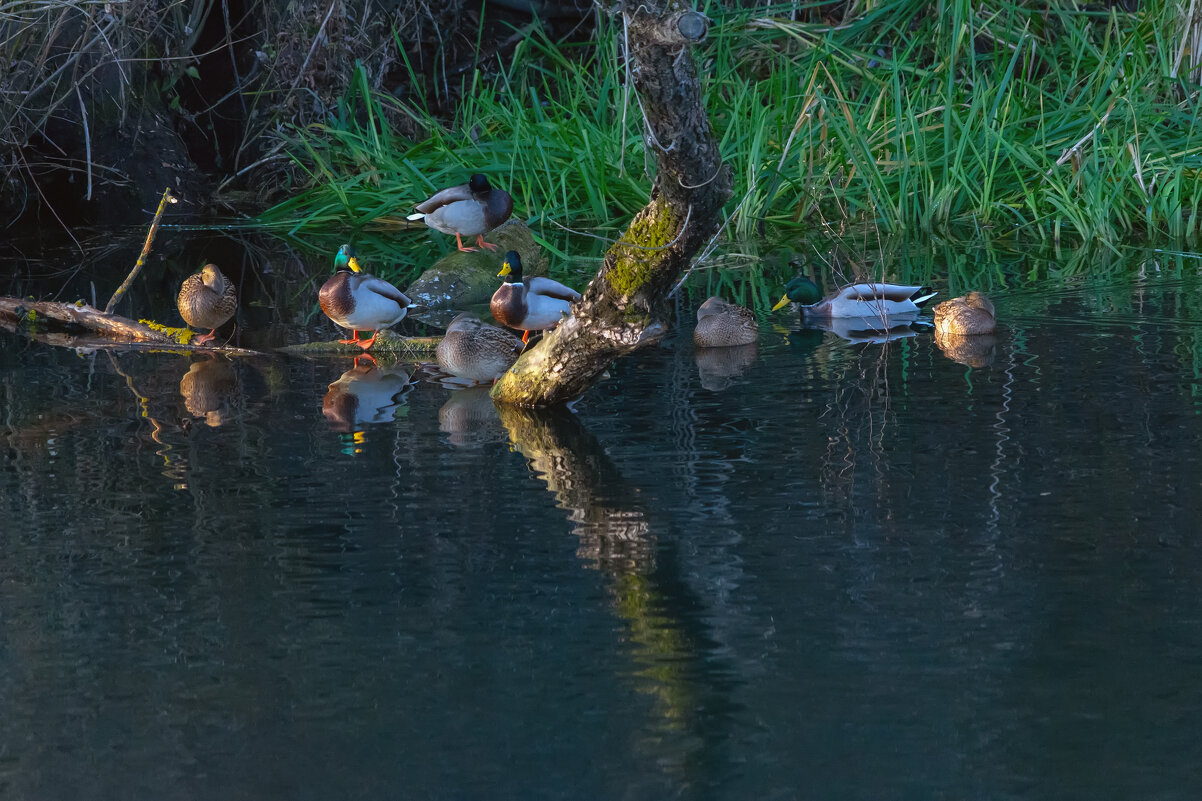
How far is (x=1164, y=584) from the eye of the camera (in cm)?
391

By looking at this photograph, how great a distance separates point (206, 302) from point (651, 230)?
3272 millimetres

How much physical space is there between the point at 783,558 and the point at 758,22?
8222mm

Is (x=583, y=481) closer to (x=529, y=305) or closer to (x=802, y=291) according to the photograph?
(x=529, y=305)

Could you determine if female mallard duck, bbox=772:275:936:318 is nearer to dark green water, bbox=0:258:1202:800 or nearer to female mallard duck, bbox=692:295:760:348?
female mallard duck, bbox=692:295:760:348

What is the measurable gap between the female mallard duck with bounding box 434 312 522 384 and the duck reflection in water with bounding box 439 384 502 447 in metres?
0.13

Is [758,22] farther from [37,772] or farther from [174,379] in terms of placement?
[37,772]

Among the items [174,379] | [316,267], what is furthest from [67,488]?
[316,267]

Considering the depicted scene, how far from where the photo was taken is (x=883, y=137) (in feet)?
35.1

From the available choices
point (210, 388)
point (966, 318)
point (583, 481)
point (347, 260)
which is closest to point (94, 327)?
point (347, 260)

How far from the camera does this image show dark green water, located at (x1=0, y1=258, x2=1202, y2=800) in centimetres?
315

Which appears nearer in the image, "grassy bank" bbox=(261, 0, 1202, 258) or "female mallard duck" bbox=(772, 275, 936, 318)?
"female mallard duck" bbox=(772, 275, 936, 318)

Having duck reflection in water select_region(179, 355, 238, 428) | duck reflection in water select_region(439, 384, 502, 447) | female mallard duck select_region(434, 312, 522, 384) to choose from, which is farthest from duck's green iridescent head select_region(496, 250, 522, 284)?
duck reflection in water select_region(179, 355, 238, 428)

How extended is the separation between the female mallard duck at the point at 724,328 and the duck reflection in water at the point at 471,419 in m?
1.17

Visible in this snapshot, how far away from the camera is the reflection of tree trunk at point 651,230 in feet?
15.2
